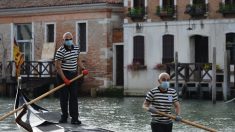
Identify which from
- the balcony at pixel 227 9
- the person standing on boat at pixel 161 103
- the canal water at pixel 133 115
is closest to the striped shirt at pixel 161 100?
the person standing on boat at pixel 161 103

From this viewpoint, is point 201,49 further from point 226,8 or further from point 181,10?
point 226,8

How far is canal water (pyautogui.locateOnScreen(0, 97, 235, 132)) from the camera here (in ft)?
41.0

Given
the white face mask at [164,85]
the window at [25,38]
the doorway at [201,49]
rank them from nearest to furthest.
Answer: the white face mask at [164,85]
the doorway at [201,49]
the window at [25,38]

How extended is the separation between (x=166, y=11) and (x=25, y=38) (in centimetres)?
592

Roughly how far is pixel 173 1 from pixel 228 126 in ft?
30.0

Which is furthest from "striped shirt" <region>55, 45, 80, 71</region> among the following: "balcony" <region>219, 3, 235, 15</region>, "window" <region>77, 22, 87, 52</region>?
"window" <region>77, 22, 87, 52</region>

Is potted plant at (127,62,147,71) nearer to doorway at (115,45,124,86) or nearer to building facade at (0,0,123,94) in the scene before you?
building facade at (0,0,123,94)

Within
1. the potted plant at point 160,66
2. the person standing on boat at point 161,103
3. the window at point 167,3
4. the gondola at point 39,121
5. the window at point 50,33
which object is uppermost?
the window at point 167,3

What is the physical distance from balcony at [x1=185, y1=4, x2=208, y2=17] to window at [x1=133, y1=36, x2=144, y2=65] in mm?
1934

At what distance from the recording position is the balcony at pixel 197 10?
20.7 m

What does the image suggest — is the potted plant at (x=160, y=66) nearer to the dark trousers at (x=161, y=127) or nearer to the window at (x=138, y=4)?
the window at (x=138, y=4)

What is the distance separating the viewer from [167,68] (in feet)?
67.7

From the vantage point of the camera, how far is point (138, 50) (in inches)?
868

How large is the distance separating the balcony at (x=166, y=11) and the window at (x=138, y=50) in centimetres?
103
